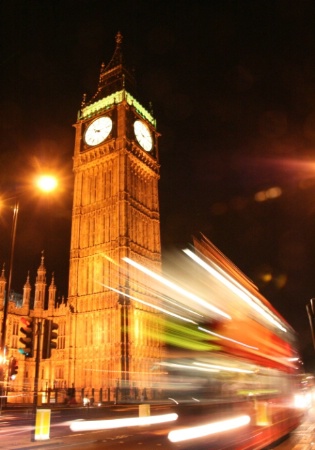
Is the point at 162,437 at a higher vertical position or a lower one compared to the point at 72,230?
lower

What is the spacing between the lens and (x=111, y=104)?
57.7 metres

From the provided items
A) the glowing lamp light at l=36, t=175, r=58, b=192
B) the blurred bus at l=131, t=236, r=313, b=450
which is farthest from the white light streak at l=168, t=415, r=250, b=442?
the glowing lamp light at l=36, t=175, r=58, b=192

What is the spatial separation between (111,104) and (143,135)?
6.50 metres

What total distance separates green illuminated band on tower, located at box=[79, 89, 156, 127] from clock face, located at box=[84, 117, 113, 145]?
6.88ft

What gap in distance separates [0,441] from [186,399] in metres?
6.23

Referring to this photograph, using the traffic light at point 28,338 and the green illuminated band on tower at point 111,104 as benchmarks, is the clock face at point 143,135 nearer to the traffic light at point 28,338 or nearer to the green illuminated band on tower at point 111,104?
the green illuminated band on tower at point 111,104

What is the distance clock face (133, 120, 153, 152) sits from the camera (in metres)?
57.8

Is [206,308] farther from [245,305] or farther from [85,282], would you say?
[85,282]

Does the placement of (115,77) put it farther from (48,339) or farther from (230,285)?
(48,339)

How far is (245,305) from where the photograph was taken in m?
15.6

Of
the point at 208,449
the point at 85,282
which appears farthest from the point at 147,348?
the point at 208,449

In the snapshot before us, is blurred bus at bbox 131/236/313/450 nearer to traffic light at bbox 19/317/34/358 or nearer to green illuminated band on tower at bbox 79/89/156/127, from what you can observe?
traffic light at bbox 19/317/34/358

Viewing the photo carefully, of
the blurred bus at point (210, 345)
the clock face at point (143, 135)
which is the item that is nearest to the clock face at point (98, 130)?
the clock face at point (143, 135)

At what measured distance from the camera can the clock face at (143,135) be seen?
2274 inches
